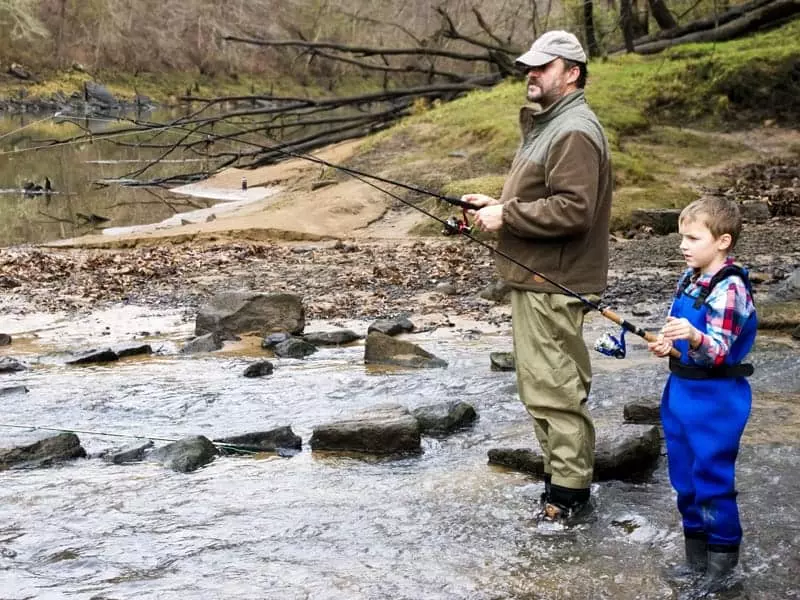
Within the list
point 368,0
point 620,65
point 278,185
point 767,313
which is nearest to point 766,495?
point 767,313

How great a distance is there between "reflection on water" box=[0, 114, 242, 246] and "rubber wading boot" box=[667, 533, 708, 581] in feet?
30.0

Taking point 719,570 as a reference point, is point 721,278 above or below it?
above

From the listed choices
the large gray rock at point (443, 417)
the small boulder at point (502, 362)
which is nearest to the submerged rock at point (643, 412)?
the large gray rock at point (443, 417)

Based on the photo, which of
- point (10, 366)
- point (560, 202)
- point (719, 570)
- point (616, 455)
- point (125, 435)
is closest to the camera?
point (719, 570)

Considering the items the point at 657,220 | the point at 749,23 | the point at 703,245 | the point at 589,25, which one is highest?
the point at 589,25

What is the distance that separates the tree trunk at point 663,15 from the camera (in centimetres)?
2198

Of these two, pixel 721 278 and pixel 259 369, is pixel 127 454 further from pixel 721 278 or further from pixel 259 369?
pixel 721 278

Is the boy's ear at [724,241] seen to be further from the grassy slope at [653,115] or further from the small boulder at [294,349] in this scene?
the grassy slope at [653,115]

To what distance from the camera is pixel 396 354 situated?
7.74m

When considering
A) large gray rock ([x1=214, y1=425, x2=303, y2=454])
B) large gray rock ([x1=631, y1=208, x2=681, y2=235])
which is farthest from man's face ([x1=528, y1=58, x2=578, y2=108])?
large gray rock ([x1=631, y1=208, x2=681, y2=235])

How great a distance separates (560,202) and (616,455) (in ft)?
4.26

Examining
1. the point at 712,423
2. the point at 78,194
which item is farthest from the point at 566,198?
the point at 78,194

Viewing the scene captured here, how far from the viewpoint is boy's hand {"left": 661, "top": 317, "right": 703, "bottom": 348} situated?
3471 millimetres

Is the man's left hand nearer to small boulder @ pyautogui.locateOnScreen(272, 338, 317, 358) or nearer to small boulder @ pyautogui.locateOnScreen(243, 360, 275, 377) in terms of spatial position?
small boulder @ pyautogui.locateOnScreen(243, 360, 275, 377)
